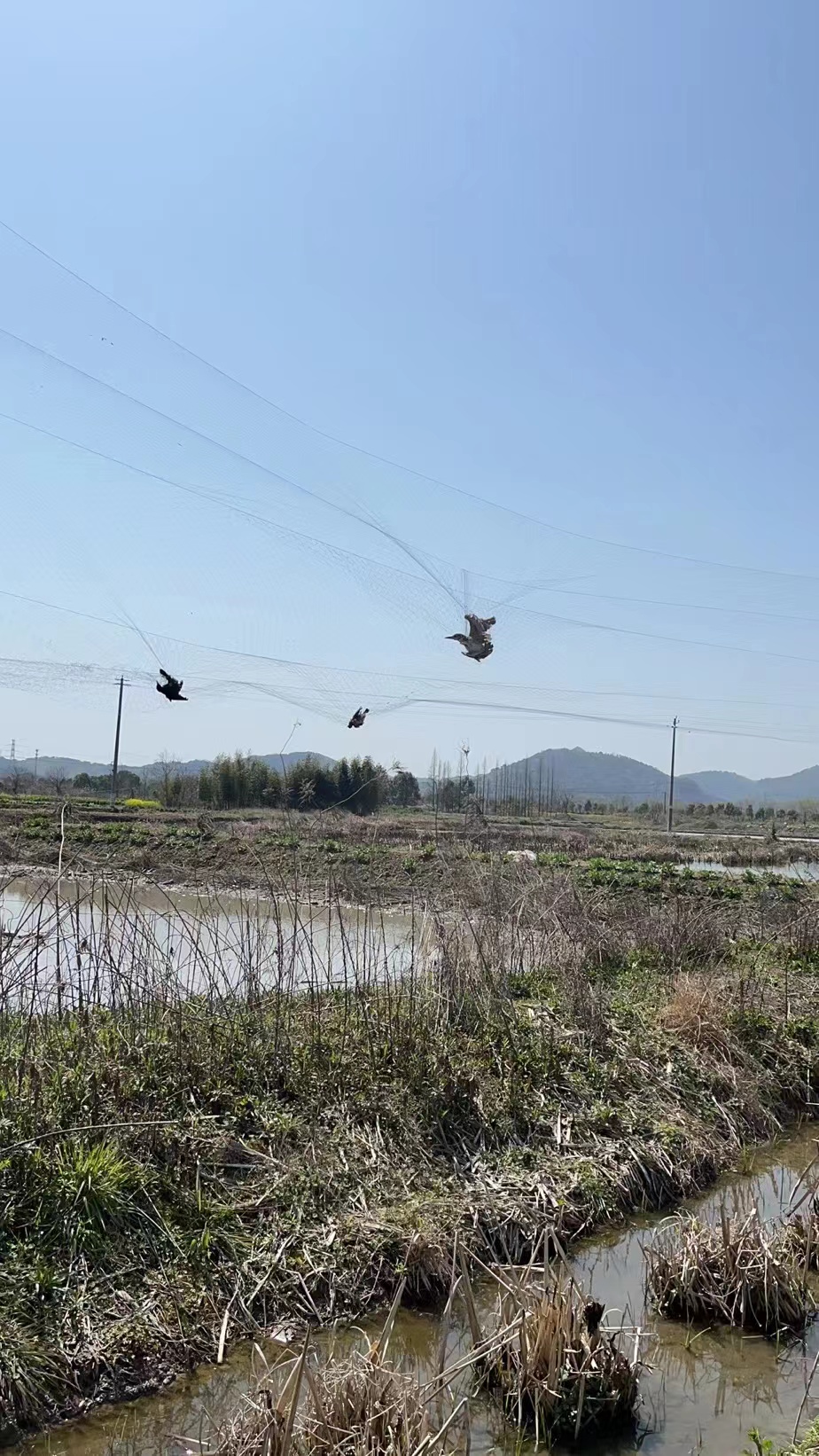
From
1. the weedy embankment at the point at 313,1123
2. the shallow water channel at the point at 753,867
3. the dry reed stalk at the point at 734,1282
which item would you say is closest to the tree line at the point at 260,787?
the shallow water channel at the point at 753,867

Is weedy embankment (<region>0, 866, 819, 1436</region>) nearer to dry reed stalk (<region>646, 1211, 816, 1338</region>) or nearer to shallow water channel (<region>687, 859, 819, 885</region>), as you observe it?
dry reed stalk (<region>646, 1211, 816, 1338</region>)

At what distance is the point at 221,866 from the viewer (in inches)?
717

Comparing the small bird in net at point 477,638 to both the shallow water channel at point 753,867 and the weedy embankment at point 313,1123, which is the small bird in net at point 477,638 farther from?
the shallow water channel at point 753,867

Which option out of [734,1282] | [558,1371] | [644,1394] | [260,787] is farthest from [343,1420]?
[260,787]

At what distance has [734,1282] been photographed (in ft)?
18.4

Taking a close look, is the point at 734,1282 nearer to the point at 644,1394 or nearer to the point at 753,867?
the point at 644,1394

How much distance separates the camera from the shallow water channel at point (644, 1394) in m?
4.55

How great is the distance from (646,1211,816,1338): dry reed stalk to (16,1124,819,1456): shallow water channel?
110 millimetres

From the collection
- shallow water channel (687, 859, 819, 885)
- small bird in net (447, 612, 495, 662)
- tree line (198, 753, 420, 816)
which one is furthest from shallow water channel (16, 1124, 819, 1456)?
shallow water channel (687, 859, 819, 885)

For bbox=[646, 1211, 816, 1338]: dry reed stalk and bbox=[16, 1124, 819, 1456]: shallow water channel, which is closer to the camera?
bbox=[16, 1124, 819, 1456]: shallow water channel

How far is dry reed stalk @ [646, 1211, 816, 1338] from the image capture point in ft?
18.3

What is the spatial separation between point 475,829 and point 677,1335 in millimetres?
12259

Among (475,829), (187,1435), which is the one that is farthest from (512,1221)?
(475,829)

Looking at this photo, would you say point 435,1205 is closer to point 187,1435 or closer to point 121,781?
point 187,1435
